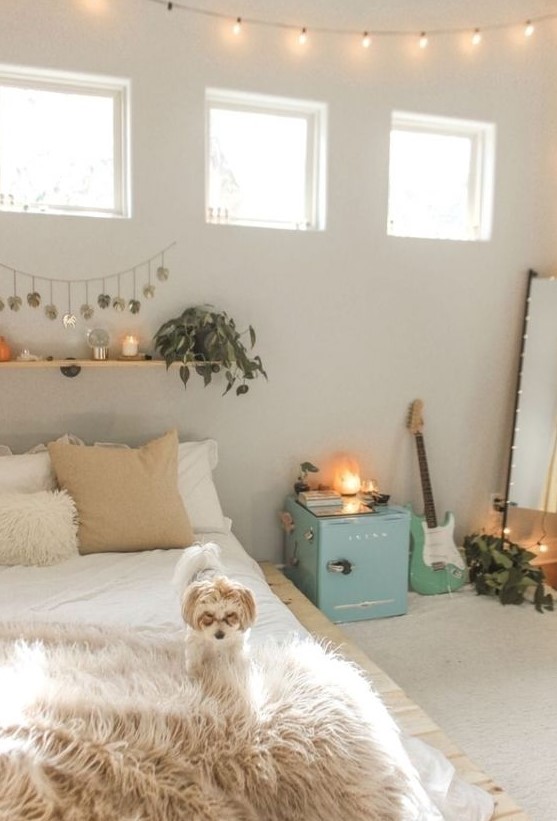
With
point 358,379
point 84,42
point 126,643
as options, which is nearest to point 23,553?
point 126,643

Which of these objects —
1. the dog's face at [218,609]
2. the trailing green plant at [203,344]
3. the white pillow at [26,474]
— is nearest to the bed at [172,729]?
the dog's face at [218,609]

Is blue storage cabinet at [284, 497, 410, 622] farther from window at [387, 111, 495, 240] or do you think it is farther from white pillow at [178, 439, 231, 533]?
window at [387, 111, 495, 240]

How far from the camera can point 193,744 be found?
4.14 feet

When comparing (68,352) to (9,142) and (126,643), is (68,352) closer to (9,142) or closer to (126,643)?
(9,142)

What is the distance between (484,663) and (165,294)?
201 centimetres

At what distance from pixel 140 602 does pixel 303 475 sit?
1.36 m

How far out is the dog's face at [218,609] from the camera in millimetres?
1422

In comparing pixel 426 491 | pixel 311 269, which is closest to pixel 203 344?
pixel 311 269

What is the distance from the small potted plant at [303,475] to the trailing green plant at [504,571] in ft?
2.99

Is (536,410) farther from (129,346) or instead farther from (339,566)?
(129,346)

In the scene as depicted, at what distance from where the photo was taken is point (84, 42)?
2.74 meters

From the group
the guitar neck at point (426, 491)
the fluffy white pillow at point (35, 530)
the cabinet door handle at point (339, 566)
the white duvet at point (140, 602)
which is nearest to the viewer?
the white duvet at point (140, 602)

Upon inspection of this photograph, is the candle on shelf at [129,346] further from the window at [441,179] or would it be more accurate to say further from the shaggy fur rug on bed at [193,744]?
the shaggy fur rug on bed at [193,744]

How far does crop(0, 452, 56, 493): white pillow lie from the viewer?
246 cm
